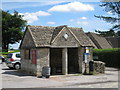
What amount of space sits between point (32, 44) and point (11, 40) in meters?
39.1

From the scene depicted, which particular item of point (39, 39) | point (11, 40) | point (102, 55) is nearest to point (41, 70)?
point (39, 39)

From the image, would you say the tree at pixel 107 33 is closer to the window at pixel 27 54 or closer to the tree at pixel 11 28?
the window at pixel 27 54

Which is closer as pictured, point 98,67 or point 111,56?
point 98,67

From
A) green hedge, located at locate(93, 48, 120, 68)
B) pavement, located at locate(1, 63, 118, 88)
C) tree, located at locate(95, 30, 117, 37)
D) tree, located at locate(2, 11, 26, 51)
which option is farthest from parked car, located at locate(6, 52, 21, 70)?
tree, located at locate(2, 11, 26, 51)

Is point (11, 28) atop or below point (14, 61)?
atop

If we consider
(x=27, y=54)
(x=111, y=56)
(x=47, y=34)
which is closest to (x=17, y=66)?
(x=27, y=54)

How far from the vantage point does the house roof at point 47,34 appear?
17.3 m

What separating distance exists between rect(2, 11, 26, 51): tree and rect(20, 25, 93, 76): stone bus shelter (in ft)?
113

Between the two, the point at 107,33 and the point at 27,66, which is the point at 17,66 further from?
the point at 107,33

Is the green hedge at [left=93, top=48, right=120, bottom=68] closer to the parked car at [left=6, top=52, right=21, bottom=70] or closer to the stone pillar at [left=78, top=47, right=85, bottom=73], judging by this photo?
the stone pillar at [left=78, top=47, right=85, bottom=73]

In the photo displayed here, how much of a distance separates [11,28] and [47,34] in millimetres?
36385

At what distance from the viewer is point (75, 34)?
19422 mm

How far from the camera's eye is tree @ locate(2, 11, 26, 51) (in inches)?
2089

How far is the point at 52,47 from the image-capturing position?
17.4 meters
